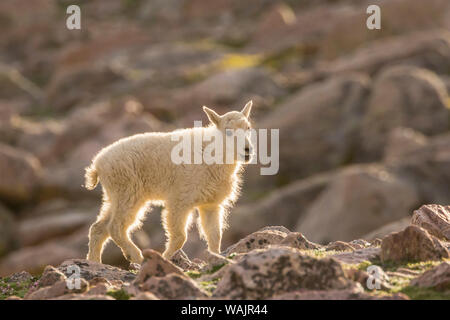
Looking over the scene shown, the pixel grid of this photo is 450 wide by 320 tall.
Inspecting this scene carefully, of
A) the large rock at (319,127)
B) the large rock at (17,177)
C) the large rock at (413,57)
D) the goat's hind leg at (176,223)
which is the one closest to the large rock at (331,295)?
the goat's hind leg at (176,223)

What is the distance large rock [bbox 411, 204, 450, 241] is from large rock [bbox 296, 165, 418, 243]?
41.2ft

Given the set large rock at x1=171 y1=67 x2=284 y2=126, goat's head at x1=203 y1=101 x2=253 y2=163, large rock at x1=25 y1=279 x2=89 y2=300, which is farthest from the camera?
large rock at x1=171 y1=67 x2=284 y2=126

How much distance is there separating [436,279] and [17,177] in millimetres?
33288

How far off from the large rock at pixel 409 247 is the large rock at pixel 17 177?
31390 mm

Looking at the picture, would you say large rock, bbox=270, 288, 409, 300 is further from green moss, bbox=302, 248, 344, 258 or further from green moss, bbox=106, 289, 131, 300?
green moss, bbox=302, 248, 344, 258

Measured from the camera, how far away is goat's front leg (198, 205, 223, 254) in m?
14.5

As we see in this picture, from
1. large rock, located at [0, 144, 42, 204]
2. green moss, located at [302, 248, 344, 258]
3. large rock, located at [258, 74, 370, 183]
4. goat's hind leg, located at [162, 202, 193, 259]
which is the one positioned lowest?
green moss, located at [302, 248, 344, 258]

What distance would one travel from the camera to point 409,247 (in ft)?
37.1

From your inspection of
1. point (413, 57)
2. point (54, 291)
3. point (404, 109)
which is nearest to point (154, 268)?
point (54, 291)

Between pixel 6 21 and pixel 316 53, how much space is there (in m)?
47.0

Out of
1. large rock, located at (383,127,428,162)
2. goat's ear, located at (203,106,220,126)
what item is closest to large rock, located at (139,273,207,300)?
goat's ear, located at (203,106,220,126)

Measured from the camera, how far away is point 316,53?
207 feet

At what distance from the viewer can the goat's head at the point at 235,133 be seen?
47.0ft

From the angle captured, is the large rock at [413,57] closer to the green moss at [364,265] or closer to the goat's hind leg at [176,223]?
the goat's hind leg at [176,223]
